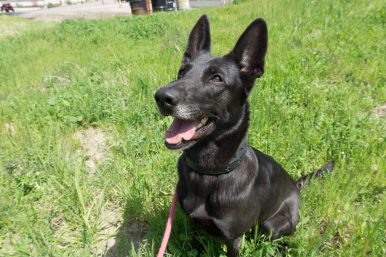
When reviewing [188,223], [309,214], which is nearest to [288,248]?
[309,214]

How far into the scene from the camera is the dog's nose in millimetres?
1465

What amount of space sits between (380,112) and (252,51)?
259 centimetres

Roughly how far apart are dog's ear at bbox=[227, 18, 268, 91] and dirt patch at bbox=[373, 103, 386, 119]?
237cm

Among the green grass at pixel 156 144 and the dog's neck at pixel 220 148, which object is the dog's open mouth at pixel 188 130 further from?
the green grass at pixel 156 144

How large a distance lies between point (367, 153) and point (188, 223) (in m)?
1.85

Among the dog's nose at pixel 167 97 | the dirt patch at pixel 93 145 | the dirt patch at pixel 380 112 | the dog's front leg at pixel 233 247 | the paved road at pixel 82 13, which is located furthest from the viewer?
the paved road at pixel 82 13

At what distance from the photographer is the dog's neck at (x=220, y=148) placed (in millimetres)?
1774

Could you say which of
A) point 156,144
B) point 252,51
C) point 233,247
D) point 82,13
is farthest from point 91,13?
point 233,247

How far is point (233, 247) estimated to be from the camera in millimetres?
1830

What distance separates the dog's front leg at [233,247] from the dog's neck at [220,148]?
50 cm

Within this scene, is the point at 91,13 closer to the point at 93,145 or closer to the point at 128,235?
the point at 93,145

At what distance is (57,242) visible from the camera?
210 cm

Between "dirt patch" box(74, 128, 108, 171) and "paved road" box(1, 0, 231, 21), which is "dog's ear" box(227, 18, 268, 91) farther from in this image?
"paved road" box(1, 0, 231, 21)

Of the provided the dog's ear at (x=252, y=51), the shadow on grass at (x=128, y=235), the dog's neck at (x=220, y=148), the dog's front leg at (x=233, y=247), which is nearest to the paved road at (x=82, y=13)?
the shadow on grass at (x=128, y=235)
